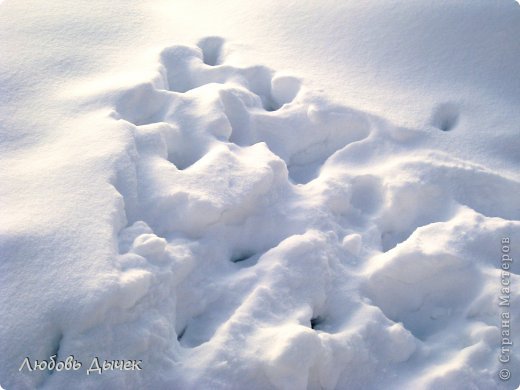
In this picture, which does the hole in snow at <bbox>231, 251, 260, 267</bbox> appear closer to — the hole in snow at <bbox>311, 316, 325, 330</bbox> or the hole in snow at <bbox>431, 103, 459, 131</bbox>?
the hole in snow at <bbox>311, 316, 325, 330</bbox>

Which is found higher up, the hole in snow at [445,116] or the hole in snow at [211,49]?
the hole in snow at [211,49]

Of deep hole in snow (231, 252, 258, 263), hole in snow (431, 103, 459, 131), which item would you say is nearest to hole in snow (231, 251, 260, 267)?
deep hole in snow (231, 252, 258, 263)

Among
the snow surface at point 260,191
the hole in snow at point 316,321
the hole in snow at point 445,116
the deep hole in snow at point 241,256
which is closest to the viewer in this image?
the snow surface at point 260,191

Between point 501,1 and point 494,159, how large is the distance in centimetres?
90

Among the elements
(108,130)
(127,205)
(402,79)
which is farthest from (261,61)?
(127,205)

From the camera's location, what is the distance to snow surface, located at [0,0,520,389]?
1.57 meters

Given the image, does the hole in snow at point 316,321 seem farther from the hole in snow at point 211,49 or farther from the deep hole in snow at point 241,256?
the hole in snow at point 211,49

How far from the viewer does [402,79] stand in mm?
2479

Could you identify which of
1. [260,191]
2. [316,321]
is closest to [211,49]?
[260,191]

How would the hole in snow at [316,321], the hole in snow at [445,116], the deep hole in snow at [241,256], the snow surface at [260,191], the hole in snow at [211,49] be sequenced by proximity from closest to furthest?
the snow surface at [260,191], the hole in snow at [316,321], the deep hole in snow at [241,256], the hole in snow at [445,116], the hole in snow at [211,49]

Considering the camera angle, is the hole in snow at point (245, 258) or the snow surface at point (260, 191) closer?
the snow surface at point (260, 191)

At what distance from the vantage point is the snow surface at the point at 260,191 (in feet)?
5.14

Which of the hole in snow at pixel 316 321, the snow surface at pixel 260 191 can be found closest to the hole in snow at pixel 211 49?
the snow surface at pixel 260 191

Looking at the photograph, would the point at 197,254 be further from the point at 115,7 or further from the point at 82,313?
the point at 115,7
